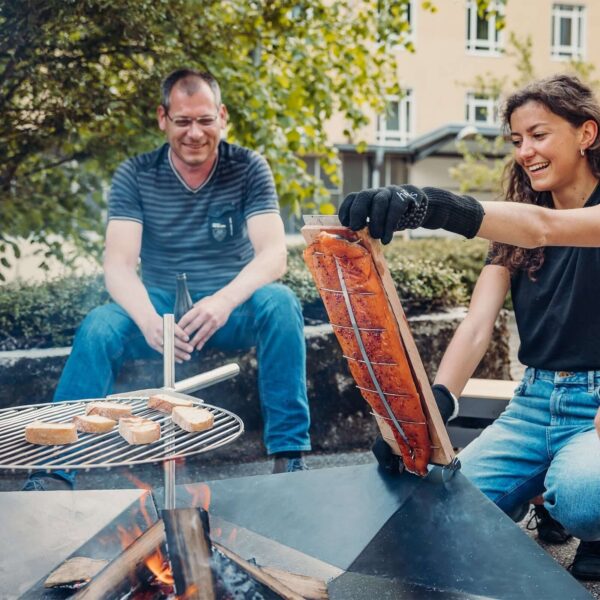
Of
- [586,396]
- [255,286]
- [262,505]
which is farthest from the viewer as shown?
[255,286]

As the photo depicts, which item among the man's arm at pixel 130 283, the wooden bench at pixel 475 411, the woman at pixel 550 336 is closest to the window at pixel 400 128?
the man's arm at pixel 130 283

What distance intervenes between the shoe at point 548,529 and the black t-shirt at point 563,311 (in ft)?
2.94

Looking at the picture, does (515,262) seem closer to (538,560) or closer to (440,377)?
(440,377)

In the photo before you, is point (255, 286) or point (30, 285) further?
point (30, 285)

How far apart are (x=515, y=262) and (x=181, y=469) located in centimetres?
224

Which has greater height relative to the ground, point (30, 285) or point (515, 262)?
point (515, 262)

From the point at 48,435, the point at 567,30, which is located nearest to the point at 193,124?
the point at 48,435

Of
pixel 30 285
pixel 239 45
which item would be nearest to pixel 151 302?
pixel 30 285

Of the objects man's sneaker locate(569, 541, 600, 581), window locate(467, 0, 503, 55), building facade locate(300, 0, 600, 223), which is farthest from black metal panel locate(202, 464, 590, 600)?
window locate(467, 0, 503, 55)

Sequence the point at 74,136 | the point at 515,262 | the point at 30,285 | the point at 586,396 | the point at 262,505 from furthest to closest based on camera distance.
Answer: the point at 74,136 < the point at 30,285 < the point at 515,262 < the point at 586,396 < the point at 262,505

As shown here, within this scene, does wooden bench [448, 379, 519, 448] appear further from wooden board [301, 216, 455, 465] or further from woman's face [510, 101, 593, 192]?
wooden board [301, 216, 455, 465]

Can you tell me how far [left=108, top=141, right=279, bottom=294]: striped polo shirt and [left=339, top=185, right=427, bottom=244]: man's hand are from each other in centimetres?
205

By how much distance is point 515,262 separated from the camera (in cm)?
268

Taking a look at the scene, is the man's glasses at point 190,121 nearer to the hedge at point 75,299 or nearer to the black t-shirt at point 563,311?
the hedge at point 75,299
